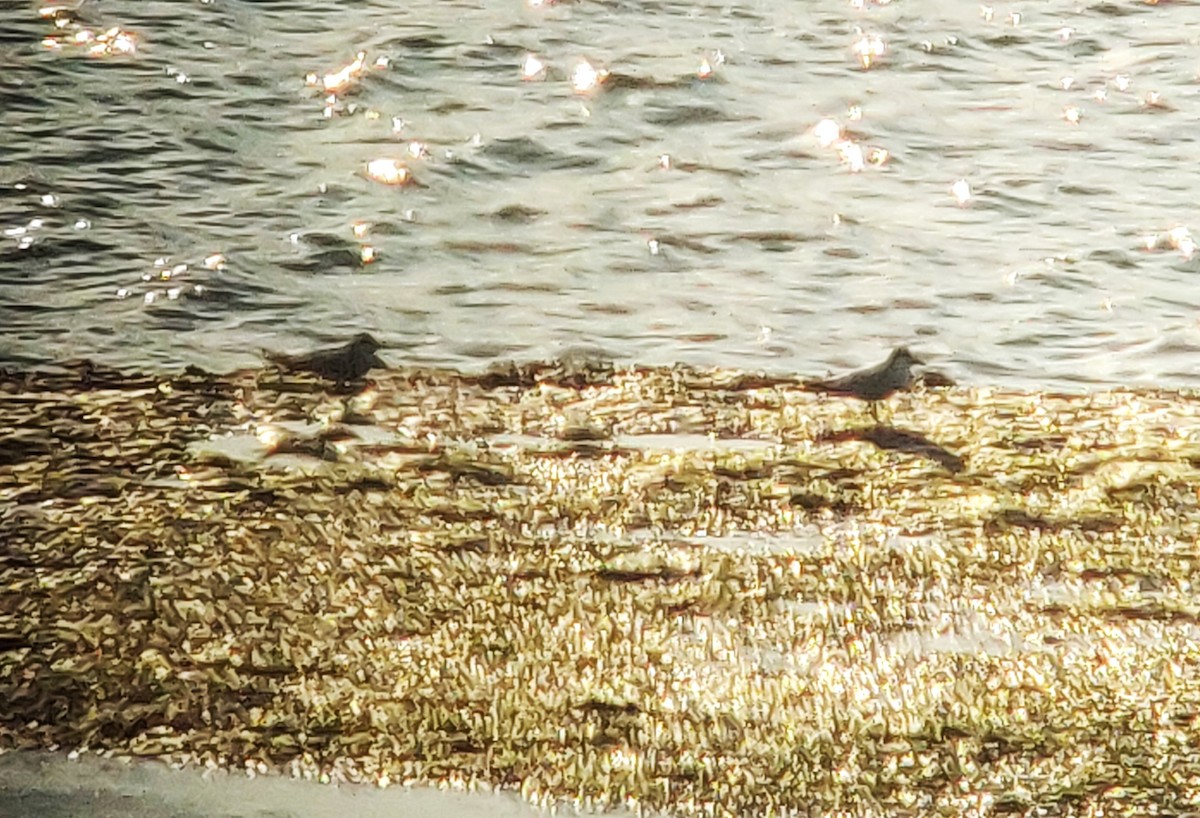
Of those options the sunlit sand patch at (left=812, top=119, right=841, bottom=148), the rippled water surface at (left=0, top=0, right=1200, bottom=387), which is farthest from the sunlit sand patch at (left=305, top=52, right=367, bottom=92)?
the sunlit sand patch at (left=812, top=119, right=841, bottom=148)

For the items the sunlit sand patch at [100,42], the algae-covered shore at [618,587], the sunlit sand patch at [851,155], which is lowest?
the algae-covered shore at [618,587]

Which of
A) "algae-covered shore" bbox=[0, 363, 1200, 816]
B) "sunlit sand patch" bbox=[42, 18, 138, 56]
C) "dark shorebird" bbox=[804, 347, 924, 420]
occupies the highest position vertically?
"sunlit sand patch" bbox=[42, 18, 138, 56]

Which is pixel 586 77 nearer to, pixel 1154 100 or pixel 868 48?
pixel 868 48

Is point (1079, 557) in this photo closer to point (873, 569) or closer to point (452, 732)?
point (873, 569)

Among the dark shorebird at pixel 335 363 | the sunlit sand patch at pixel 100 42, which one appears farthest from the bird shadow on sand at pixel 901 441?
the sunlit sand patch at pixel 100 42

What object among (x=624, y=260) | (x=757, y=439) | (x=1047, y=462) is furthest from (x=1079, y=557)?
(x=624, y=260)

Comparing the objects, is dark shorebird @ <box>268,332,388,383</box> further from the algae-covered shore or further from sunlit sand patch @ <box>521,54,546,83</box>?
sunlit sand patch @ <box>521,54,546,83</box>

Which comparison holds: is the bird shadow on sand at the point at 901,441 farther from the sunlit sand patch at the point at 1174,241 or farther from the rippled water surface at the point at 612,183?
the sunlit sand patch at the point at 1174,241

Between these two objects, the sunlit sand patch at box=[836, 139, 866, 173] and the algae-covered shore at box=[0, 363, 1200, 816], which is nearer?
the algae-covered shore at box=[0, 363, 1200, 816]

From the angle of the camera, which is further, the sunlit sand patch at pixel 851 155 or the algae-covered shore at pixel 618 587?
the sunlit sand patch at pixel 851 155

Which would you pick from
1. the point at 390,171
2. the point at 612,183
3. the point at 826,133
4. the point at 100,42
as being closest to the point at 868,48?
the point at 826,133
